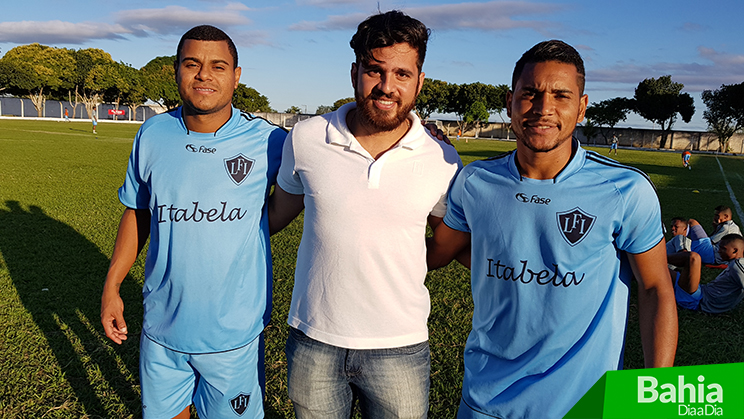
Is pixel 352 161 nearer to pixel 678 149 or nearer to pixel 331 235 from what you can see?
pixel 331 235

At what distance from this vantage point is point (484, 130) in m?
73.1

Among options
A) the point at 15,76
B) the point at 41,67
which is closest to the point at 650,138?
the point at 41,67

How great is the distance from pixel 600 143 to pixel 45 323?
71.9 meters

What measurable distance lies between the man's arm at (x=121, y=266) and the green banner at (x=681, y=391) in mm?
2332

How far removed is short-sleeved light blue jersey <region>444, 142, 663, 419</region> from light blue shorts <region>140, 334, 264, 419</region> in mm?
1179

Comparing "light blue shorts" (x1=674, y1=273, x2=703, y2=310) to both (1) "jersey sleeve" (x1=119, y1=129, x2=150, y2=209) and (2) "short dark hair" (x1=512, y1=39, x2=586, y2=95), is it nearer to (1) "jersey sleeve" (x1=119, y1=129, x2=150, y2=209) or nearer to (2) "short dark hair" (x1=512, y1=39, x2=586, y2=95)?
(2) "short dark hair" (x1=512, y1=39, x2=586, y2=95)

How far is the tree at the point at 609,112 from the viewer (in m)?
67.3

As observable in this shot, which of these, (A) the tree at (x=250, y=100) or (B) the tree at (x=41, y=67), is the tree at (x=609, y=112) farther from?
(B) the tree at (x=41, y=67)

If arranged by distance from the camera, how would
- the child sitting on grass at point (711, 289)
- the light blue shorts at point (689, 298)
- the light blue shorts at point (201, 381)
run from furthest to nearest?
the light blue shorts at point (689, 298) < the child sitting on grass at point (711, 289) < the light blue shorts at point (201, 381)

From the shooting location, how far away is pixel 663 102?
6550 cm

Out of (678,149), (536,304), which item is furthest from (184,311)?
(678,149)

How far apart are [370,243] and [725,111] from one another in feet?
216

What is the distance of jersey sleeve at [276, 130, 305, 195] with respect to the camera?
241 centimetres

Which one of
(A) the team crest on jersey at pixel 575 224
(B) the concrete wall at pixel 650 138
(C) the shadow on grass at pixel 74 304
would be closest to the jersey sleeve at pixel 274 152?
(A) the team crest on jersey at pixel 575 224
